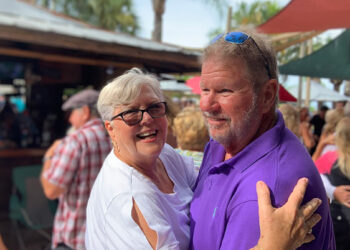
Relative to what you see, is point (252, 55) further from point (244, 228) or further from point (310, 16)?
point (310, 16)

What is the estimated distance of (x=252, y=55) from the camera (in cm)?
117

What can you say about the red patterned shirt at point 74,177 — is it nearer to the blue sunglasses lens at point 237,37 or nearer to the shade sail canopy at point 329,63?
the blue sunglasses lens at point 237,37

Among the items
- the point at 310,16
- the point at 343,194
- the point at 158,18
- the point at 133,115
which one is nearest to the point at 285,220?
the point at 133,115

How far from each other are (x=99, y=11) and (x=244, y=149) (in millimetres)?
29811

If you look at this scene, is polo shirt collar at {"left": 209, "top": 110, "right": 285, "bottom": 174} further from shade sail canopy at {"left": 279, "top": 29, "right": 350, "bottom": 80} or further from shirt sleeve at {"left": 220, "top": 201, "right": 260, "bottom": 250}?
shade sail canopy at {"left": 279, "top": 29, "right": 350, "bottom": 80}

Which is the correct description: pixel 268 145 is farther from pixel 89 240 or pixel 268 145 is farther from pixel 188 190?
pixel 89 240

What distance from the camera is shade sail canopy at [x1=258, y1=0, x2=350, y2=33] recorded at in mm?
2663

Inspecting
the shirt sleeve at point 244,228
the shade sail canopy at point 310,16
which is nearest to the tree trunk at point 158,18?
the shade sail canopy at point 310,16

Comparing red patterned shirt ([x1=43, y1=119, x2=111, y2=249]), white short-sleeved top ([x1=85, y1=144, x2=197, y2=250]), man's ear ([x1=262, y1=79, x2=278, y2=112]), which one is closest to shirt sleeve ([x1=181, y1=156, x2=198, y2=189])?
white short-sleeved top ([x1=85, y1=144, x2=197, y2=250])

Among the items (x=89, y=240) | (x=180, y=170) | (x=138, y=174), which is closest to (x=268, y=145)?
(x=138, y=174)

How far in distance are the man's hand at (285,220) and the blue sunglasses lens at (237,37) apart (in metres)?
0.50

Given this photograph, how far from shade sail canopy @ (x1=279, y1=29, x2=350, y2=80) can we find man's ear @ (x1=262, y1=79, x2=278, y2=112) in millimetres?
2626

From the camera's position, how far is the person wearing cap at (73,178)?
2.70m

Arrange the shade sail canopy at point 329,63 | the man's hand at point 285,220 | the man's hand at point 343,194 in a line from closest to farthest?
the man's hand at point 285,220 < the man's hand at point 343,194 < the shade sail canopy at point 329,63
